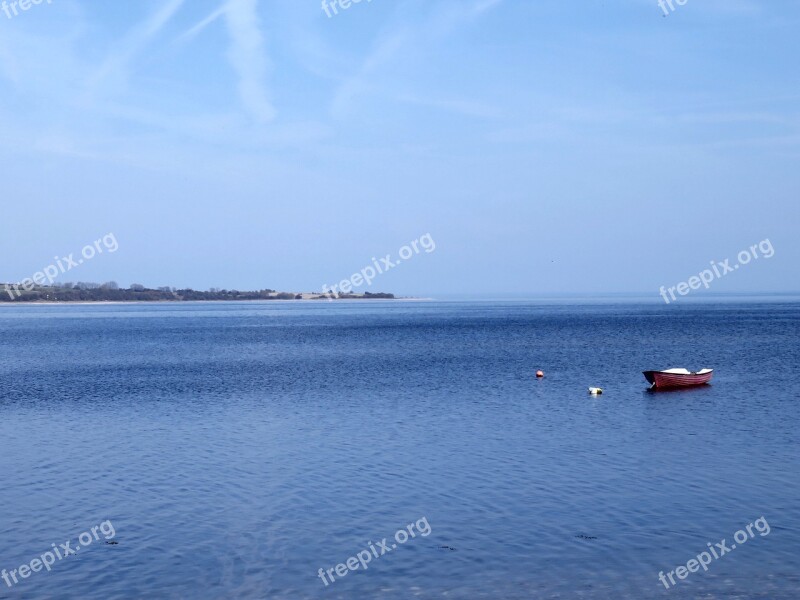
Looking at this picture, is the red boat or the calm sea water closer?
the calm sea water

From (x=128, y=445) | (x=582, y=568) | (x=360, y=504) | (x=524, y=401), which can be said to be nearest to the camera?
(x=582, y=568)

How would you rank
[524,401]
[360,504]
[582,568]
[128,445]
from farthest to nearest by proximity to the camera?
[524,401], [128,445], [360,504], [582,568]

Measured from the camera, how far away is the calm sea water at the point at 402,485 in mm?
17047

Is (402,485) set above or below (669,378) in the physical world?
above

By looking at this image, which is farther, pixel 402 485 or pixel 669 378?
pixel 669 378

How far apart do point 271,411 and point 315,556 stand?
2383 centimetres

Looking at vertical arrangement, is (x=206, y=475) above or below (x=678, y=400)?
above

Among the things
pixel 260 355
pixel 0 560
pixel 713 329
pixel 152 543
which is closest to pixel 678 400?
pixel 152 543

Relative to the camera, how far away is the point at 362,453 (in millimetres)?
29828

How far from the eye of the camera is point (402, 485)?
24.8 metres

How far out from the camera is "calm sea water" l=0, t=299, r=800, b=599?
1705 cm

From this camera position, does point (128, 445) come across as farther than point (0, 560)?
Yes

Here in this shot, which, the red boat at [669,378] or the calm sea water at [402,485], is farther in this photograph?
the red boat at [669,378]

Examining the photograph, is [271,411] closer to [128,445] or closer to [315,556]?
[128,445]
